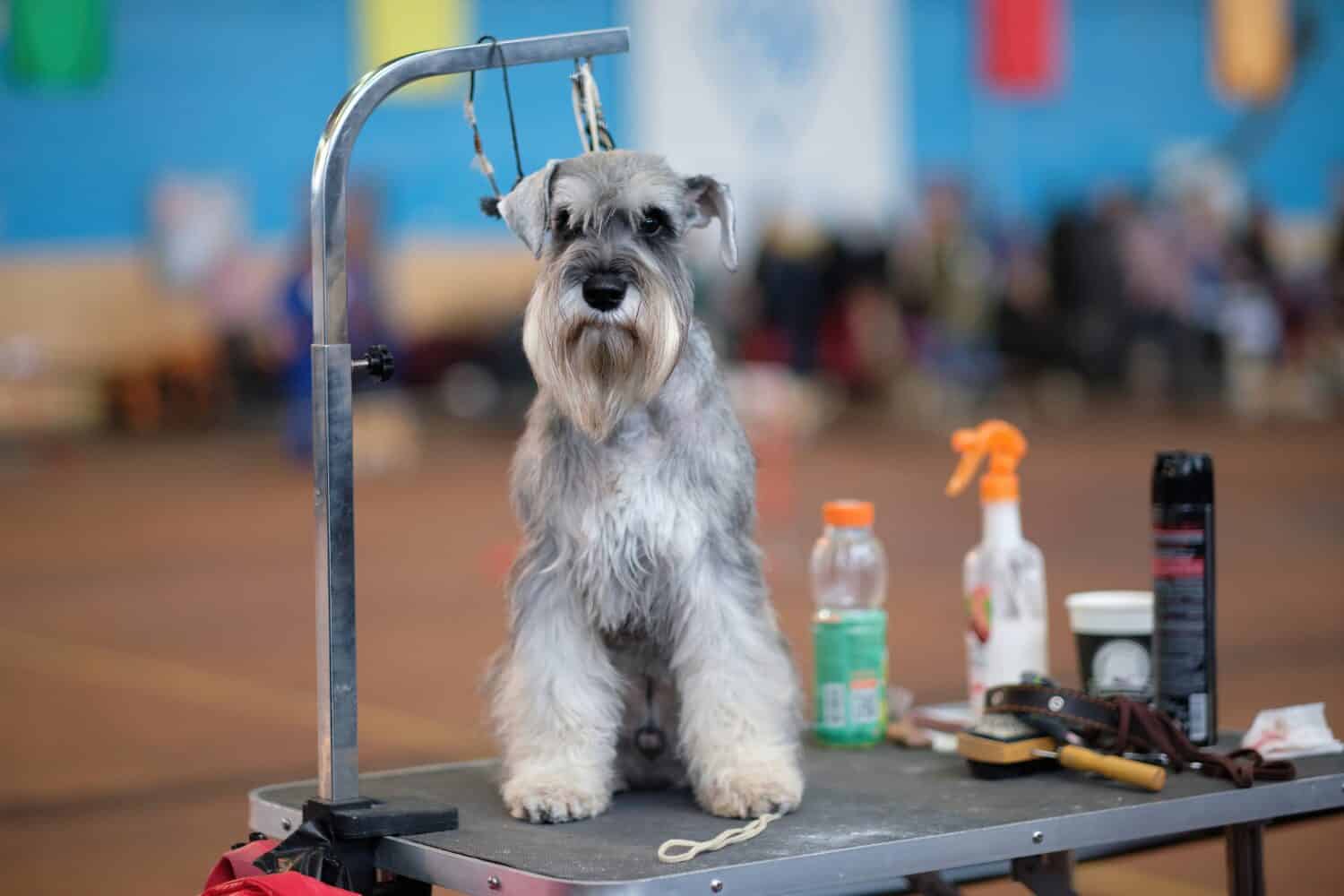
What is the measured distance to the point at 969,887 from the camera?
4.14 metres

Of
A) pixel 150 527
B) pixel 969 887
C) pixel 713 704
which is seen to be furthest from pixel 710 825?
pixel 150 527

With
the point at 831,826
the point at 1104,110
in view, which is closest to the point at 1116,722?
the point at 831,826

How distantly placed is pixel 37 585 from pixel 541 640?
6.23 metres

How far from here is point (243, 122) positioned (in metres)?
15.7

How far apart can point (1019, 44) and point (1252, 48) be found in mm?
3013

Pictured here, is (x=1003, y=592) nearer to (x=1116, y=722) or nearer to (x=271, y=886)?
(x=1116, y=722)

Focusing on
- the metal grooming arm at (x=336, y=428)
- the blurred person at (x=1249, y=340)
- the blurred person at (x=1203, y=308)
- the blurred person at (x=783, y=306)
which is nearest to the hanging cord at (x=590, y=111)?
the metal grooming arm at (x=336, y=428)

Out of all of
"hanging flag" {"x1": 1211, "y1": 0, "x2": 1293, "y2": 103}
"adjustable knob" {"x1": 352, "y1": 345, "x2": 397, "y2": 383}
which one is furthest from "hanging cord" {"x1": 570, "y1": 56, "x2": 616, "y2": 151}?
"hanging flag" {"x1": 1211, "y1": 0, "x2": 1293, "y2": 103}

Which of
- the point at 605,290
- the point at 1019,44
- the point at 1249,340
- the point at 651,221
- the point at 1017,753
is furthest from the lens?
the point at 1019,44

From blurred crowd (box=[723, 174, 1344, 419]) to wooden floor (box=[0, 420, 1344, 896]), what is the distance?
300 centimetres

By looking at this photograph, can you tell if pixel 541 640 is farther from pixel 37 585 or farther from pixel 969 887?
pixel 37 585

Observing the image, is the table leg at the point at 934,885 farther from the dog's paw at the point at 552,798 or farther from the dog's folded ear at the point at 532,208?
the dog's folded ear at the point at 532,208

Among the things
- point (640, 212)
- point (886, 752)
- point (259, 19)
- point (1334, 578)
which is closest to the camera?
point (640, 212)

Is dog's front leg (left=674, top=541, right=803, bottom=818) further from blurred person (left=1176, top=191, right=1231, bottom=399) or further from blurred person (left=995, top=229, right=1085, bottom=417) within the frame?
blurred person (left=1176, top=191, right=1231, bottom=399)
